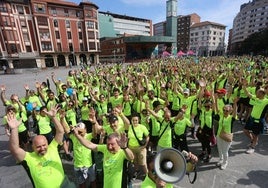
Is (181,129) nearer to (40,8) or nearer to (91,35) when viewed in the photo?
(40,8)

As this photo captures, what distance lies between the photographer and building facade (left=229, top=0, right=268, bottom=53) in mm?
72688

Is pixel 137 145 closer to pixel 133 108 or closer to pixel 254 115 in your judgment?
pixel 133 108

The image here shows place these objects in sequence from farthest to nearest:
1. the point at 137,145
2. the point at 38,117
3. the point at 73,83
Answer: the point at 73,83 < the point at 38,117 < the point at 137,145

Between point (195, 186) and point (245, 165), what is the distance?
170 cm

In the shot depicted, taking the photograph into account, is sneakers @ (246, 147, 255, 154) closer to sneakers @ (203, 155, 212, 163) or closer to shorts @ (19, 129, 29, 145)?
sneakers @ (203, 155, 212, 163)

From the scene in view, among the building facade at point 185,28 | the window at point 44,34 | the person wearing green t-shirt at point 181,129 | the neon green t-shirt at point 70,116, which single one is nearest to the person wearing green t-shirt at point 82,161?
the neon green t-shirt at point 70,116

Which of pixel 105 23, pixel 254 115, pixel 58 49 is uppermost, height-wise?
pixel 105 23

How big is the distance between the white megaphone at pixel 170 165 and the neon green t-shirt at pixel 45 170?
168 cm

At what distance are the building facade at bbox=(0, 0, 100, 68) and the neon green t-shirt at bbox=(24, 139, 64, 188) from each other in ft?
161

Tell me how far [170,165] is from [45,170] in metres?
1.94

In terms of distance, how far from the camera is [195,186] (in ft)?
13.1

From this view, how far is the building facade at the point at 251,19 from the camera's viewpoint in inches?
2862

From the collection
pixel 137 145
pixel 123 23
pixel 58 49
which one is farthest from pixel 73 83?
pixel 123 23

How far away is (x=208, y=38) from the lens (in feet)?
300
